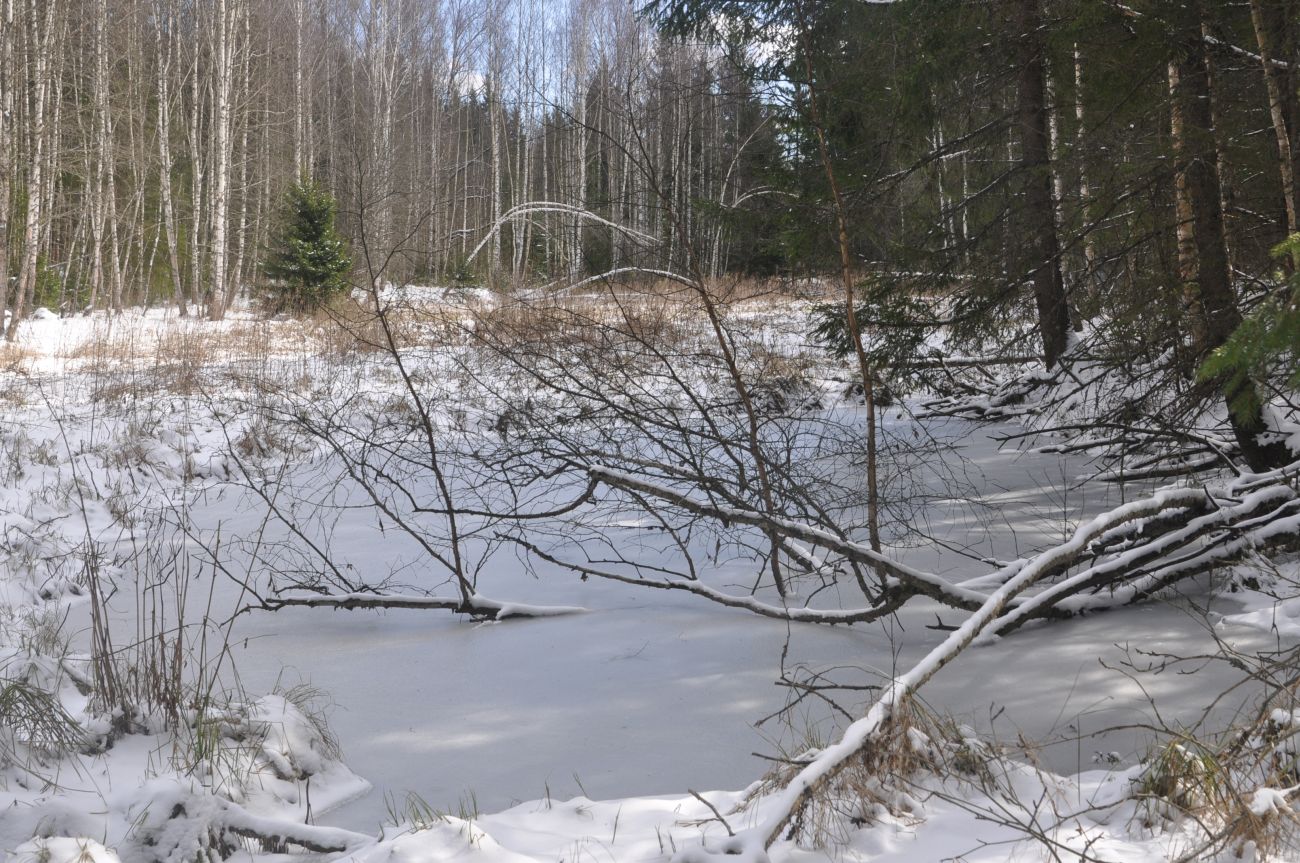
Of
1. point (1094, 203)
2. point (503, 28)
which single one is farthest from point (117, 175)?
point (1094, 203)

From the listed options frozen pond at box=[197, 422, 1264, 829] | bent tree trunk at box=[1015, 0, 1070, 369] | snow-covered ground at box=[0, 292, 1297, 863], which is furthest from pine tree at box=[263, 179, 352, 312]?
frozen pond at box=[197, 422, 1264, 829]

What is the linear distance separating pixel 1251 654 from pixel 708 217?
3802 mm

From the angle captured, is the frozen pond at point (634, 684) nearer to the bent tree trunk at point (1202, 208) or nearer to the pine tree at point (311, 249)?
the bent tree trunk at point (1202, 208)

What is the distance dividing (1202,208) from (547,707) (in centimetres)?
350

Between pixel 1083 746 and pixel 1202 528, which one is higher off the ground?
pixel 1202 528

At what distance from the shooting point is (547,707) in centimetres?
324

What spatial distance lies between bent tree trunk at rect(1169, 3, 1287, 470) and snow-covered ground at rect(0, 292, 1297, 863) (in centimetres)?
76

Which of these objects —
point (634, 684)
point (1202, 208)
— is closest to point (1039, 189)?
point (1202, 208)

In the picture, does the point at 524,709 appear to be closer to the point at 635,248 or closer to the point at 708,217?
the point at 635,248

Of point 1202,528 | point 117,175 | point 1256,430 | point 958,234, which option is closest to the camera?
point 1202,528

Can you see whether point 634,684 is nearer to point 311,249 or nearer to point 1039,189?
point 1039,189

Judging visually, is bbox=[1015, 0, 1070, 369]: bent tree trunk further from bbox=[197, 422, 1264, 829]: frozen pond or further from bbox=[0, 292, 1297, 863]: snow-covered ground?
bbox=[197, 422, 1264, 829]: frozen pond

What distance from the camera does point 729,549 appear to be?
5285 millimetres

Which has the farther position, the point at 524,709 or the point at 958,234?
the point at 958,234
